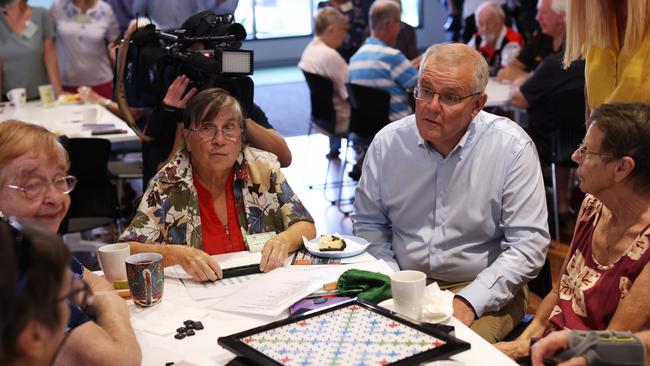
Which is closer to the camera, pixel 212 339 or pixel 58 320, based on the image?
pixel 58 320

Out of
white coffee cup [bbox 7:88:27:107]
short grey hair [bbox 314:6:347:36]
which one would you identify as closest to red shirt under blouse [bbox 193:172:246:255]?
white coffee cup [bbox 7:88:27:107]

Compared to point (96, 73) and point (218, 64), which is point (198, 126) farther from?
point (96, 73)

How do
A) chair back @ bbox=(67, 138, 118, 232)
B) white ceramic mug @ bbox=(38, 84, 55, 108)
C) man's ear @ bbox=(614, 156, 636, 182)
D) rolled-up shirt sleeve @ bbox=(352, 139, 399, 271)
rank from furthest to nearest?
1. white ceramic mug @ bbox=(38, 84, 55, 108)
2. chair back @ bbox=(67, 138, 118, 232)
3. rolled-up shirt sleeve @ bbox=(352, 139, 399, 271)
4. man's ear @ bbox=(614, 156, 636, 182)

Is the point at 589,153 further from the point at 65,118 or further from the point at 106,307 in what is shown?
the point at 65,118

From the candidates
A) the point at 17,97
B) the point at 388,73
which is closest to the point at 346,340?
the point at 388,73

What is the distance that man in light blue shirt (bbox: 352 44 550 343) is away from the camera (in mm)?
2717

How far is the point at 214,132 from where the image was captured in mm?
2834

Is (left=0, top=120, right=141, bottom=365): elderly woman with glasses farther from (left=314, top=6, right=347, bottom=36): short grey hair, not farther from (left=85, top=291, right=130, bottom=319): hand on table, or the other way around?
(left=314, top=6, right=347, bottom=36): short grey hair

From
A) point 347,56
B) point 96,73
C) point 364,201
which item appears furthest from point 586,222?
point 347,56

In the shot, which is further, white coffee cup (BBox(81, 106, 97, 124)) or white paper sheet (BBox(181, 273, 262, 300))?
white coffee cup (BBox(81, 106, 97, 124))

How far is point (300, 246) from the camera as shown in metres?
2.75

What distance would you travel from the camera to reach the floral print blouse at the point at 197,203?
2771 millimetres

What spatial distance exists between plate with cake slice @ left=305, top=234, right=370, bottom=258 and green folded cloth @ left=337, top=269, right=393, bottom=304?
0.99 ft

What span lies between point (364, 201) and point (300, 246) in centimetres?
41
